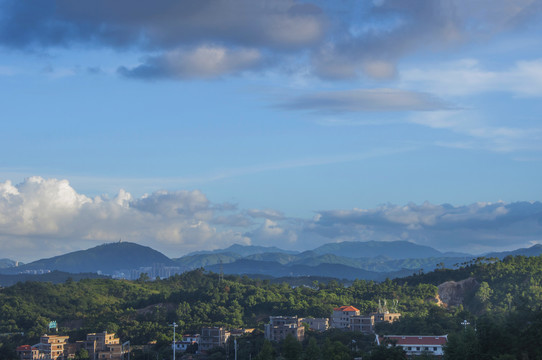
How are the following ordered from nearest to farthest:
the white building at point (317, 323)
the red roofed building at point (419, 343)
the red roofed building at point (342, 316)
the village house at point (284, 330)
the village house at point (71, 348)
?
the red roofed building at point (419, 343), the village house at point (284, 330), the village house at point (71, 348), the white building at point (317, 323), the red roofed building at point (342, 316)

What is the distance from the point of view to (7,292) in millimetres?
121000

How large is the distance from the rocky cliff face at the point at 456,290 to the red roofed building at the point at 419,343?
125ft

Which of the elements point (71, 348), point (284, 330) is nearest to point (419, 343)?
point (284, 330)

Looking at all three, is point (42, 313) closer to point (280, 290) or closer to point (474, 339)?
point (280, 290)

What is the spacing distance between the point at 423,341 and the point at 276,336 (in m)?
15.5

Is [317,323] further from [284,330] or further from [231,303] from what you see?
[231,303]

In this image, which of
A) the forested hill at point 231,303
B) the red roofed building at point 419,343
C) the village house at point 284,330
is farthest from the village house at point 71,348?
the red roofed building at point 419,343

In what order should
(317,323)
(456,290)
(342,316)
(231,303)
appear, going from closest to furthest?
1. (317,323)
2. (342,316)
3. (231,303)
4. (456,290)

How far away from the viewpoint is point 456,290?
107 m

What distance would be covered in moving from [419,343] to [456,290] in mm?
41051

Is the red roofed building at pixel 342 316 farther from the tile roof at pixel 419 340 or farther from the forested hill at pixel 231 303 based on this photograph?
the tile roof at pixel 419 340

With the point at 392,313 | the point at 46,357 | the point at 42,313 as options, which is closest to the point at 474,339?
the point at 392,313

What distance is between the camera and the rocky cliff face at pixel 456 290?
10525 centimetres

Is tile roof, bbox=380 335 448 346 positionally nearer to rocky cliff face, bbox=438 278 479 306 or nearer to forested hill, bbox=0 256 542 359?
forested hill, bbox=0 256 542 359
